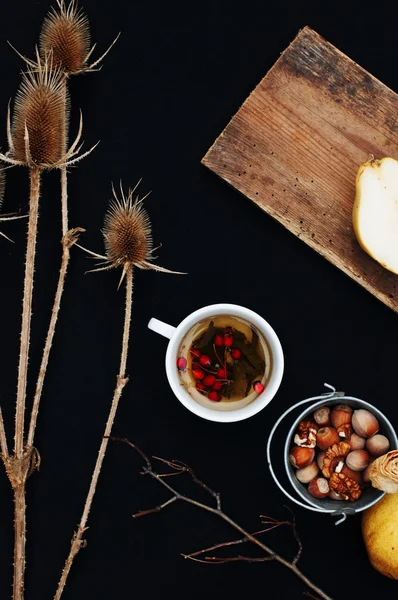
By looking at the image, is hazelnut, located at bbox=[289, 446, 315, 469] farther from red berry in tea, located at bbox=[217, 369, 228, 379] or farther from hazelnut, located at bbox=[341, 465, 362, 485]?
red berry in tea, located at bbox=[217, 369, 228, 379]

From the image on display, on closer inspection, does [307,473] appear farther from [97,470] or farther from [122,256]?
[122,256]

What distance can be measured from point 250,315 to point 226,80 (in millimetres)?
466

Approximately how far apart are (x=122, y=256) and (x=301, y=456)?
1.53 feet

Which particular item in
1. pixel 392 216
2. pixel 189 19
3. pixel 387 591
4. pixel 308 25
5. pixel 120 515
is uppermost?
→ pixel 308 25

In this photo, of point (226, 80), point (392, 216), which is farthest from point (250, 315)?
point (226, 80)

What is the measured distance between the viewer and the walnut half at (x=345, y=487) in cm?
112

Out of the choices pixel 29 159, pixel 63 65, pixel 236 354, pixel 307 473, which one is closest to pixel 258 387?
pixel 236 354

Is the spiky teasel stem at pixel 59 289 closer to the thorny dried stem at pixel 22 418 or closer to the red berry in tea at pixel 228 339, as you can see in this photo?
the thorny dried stem at pixel 22 418

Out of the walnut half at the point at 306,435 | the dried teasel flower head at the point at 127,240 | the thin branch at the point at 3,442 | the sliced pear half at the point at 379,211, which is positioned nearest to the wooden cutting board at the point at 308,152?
the sliced pear half at the point at 379,211

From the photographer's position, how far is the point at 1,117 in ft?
4.06

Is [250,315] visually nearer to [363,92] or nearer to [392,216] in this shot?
[392,216]

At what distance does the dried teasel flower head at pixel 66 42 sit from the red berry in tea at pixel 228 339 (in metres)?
0.54

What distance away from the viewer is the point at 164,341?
4.09ft

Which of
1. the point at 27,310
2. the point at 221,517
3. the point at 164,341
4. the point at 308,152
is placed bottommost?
the point at 221,517
